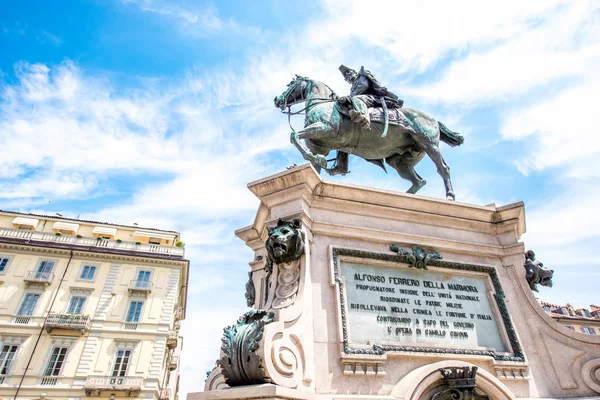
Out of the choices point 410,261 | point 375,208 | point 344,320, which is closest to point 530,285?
point 410,261

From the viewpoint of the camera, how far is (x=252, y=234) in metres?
5.07

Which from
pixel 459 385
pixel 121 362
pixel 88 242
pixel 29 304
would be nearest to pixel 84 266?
pixel 88 242

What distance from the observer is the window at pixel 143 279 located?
26.2m

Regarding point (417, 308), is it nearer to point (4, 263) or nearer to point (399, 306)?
point (399, 306)

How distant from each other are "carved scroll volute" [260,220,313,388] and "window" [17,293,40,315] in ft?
91.5

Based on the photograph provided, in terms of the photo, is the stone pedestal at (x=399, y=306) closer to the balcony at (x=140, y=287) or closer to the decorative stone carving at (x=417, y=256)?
the decorative stone carving at (x=417, y=256)

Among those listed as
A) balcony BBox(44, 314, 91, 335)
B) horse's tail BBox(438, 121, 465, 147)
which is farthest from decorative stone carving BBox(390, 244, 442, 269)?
balcony BBox(44, 314, 91, 335)

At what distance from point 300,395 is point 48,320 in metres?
27.0

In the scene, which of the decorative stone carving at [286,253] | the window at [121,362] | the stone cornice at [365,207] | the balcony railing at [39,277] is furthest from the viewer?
the balcony railing at [39,277]

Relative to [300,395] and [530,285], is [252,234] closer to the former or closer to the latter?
[300,395]

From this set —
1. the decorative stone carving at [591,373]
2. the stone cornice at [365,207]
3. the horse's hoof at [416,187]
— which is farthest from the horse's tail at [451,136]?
the decorative stone carving at [591,373]

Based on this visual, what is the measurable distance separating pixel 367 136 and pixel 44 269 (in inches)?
1133

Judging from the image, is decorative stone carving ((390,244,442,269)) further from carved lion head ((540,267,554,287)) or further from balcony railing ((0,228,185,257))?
balcony railing ((0,228,185,257))

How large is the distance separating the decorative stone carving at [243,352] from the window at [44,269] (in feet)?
93.7
